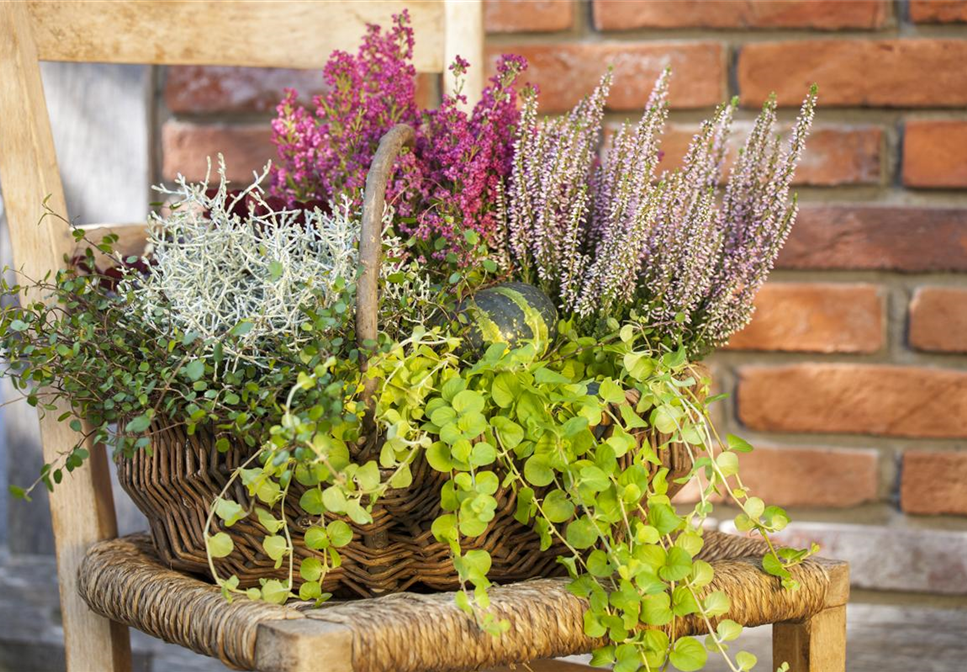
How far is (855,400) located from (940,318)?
14 cm

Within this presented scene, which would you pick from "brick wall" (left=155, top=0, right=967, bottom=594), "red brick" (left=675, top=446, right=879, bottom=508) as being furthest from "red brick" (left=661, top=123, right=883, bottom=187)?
"red brick" (left=675, top=446, right=879, bottom=508)

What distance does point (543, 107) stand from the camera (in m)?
1.23

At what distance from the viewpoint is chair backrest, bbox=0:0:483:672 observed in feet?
2.95

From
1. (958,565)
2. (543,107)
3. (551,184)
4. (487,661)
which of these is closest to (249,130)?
(543,107)

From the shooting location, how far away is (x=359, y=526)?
0.71m

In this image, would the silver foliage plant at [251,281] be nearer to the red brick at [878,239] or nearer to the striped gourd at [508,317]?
the striped gourd at [508,317]

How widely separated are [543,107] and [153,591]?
2.46 feet

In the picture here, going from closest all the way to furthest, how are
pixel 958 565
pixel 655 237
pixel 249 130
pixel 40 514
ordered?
1. pixel 655 237
2. pixel 958 565
3. pixel 249 130
4. pixel 40 514

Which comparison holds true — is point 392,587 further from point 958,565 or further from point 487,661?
point 958,565

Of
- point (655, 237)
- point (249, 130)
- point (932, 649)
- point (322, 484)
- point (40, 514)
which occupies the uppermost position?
point (249, 130)

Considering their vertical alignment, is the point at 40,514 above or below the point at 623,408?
below

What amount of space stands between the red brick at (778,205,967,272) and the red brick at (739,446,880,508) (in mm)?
228

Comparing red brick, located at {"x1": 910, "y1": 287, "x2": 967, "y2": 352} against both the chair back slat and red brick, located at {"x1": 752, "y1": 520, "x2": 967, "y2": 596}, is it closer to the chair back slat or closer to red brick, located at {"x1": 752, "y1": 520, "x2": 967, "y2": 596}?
red brick, located at {"x1": 752, "y1": 520, "x2": 967, "y2": 596}

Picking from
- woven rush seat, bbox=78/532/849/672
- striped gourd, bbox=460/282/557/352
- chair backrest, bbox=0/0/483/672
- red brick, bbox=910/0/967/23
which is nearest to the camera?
woven rush seat, bbox=78/532/849/672
